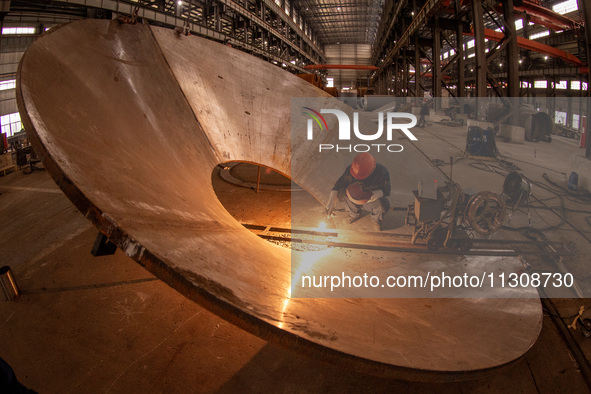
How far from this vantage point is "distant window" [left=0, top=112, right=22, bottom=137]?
545 inches

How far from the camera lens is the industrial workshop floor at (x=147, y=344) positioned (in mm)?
2527

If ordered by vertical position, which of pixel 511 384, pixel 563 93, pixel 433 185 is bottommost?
pixel 511 384

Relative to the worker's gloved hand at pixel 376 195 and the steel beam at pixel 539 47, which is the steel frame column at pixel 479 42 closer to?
the worker's gloved hand at pixel 376 195

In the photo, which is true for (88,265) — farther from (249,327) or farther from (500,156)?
(500,156)

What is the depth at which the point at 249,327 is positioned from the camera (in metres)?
1.35

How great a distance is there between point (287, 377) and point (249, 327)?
1546 mm

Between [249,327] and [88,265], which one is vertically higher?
[249,327]

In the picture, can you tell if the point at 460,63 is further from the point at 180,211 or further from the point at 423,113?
the point at 180,211

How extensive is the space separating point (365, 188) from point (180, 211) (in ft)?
11.3

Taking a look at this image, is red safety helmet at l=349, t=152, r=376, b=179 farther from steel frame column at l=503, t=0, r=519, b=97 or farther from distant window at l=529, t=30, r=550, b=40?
distant window at l=529, t=30, r=550, b=40

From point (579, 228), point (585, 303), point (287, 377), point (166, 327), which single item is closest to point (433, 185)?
point (585, 303)

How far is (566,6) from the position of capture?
51.0 feet

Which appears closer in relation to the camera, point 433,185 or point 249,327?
point 249,327

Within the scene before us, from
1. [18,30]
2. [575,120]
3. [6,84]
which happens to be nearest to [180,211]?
[18,30]
